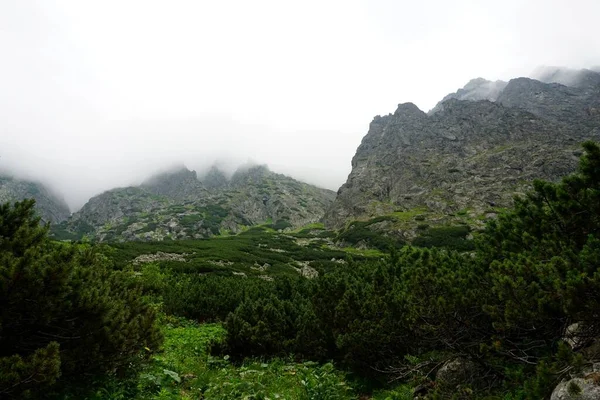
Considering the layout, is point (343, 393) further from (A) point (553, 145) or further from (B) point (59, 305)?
(A) point (553, 145)

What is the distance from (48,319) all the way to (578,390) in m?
7.78

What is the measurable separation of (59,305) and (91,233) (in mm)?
211993

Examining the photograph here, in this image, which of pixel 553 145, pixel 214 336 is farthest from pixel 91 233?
pixel 553 145

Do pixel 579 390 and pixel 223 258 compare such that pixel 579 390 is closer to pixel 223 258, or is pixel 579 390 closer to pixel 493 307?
pixel 493 307

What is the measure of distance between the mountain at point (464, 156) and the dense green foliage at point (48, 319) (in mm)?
81017

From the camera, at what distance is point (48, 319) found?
568cm

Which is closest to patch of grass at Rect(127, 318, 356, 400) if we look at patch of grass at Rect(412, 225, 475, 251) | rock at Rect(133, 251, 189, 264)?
rock at Rect(133, 251, 189, 264)

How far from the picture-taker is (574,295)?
463cm

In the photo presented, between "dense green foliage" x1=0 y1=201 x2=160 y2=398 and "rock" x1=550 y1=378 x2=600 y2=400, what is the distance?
7.29 metres

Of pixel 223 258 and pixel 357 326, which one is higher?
pixel 357 326

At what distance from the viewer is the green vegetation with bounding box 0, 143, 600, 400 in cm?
534

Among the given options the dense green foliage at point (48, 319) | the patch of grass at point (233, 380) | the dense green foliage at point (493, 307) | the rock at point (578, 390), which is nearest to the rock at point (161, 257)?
the patch of grass at point (233, 380)

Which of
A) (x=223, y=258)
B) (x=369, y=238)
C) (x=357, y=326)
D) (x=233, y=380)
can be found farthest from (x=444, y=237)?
(x=233, y=380)

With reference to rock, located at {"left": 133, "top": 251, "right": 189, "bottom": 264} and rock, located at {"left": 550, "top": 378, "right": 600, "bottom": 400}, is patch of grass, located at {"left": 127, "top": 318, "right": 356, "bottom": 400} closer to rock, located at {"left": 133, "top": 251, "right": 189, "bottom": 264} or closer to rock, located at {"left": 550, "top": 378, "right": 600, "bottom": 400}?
rock, located at {"left": 550, "top": 378, "right": 600, "bottom": 400}
